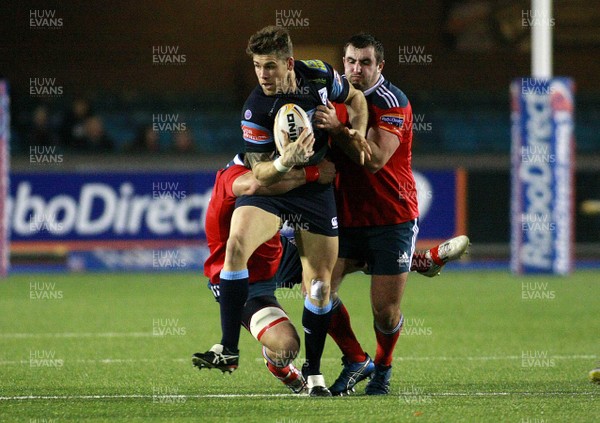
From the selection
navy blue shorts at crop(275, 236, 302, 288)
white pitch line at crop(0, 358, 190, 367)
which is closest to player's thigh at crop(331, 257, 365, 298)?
navy blue shorts at crop(275, 236, 302, 288)

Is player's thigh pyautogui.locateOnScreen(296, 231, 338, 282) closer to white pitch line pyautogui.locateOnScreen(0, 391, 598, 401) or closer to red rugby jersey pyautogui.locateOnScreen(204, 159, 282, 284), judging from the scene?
red rugby jersey pyautogui.locateOnScreen(204, 159, 282, 284)

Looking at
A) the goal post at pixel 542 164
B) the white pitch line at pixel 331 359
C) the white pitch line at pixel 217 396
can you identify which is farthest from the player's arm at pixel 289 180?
the goal post at pixel 542 164

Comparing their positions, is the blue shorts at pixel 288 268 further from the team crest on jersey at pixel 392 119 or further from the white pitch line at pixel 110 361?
the white pitch line at pixel 110 361

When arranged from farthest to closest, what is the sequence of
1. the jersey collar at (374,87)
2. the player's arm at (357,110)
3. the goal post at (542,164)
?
the goal post at (542,164)
the jersey collar at (374,87)
the player's arm at (357,110)

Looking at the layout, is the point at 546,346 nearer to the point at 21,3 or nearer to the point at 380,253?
the point at 380,253

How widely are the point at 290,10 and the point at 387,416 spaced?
58.0 ft

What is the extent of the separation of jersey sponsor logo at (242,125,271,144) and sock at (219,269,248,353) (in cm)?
Answer: 74

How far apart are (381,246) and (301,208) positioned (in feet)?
2.41

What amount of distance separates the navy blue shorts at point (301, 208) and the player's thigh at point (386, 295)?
0.53 m

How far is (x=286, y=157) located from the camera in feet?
20.3

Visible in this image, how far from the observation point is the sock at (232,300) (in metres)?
6.33

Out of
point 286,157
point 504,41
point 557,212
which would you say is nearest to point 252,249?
point 286,157

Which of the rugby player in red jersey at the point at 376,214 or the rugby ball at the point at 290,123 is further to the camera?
the rugby player in red jersey at the point at 376,214

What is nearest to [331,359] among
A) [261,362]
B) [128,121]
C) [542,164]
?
[261,362]
